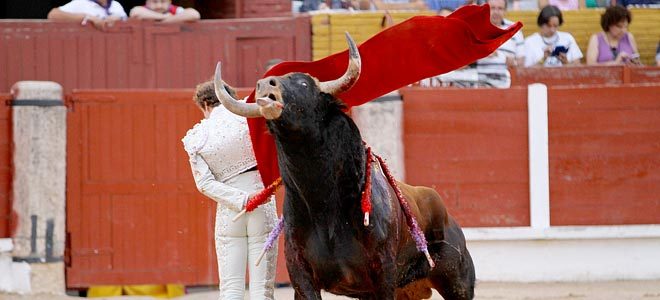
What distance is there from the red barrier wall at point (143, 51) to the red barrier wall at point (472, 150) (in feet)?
4.23

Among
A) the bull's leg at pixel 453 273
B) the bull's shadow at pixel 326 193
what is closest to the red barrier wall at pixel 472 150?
the bull's leg at pixel 453 273

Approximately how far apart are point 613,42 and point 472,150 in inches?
73.6

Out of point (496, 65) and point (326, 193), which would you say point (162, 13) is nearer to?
point (496, 65)

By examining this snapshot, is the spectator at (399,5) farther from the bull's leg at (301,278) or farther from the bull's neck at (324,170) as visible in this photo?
the bull's leg at (301,278)

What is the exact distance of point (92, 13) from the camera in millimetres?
10805

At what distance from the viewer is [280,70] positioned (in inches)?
230

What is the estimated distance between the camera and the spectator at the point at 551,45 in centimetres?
1102

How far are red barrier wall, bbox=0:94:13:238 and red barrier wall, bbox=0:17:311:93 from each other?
1.14 metres

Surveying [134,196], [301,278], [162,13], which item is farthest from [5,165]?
[301,278]

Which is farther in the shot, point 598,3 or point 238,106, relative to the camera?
point 598,3

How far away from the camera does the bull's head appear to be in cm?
506

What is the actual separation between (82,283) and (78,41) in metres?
2.10

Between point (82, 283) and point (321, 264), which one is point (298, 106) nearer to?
point (321, 264)

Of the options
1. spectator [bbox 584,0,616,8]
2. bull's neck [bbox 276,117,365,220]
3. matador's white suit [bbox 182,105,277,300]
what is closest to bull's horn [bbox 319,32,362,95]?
bull's neck [bbox 276,117,365,220]
